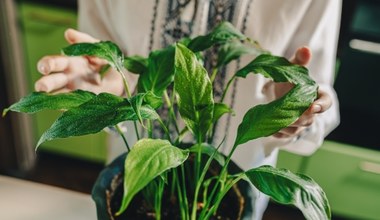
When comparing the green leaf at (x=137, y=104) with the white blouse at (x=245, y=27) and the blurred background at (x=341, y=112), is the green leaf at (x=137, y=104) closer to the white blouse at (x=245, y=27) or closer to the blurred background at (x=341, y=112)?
the white blouse at (x=245, y=27)

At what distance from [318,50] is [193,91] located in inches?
15.1

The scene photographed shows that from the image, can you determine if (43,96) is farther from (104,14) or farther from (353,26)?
(353,26)

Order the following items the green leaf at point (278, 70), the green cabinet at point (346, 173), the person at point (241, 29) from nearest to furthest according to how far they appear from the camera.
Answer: the green leaf at point (278, 70) < the person at point (241, 29) < the green cabinet at point (346, 173)

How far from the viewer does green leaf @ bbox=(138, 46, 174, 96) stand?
44 cm

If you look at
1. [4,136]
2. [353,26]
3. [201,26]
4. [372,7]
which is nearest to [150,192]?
[201,26]

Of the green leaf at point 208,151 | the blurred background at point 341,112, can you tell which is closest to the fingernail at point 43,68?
the green leaf at point 208,151

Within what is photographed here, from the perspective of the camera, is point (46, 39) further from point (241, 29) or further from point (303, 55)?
point (303, 55)

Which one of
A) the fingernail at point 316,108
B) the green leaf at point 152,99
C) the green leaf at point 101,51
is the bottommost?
the fingernail at point 316,108

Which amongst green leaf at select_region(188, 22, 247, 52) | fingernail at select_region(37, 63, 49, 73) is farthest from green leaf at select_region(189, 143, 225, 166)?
fingernail at select_region(37, 63, 49, 73)

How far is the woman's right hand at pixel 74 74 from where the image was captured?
0.50 metres

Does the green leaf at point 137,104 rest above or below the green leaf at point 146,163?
above

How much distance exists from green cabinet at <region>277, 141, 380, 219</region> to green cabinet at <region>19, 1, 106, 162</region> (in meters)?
0.65

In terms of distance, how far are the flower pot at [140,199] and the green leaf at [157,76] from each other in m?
0.10

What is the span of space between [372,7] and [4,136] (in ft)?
4.06
